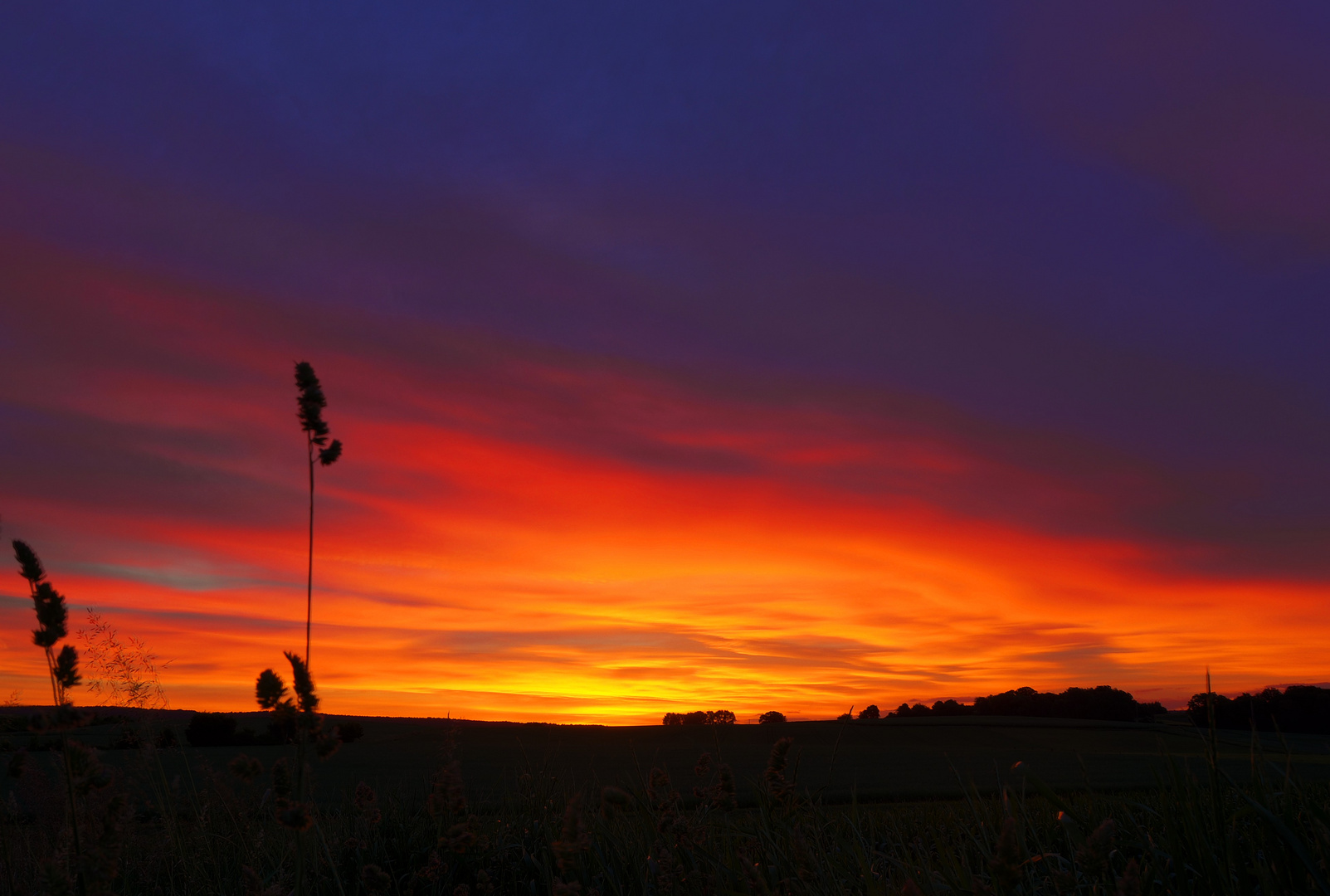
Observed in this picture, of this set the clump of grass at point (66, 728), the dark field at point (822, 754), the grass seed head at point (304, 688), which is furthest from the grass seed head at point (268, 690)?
the dark field at point (822, 754)

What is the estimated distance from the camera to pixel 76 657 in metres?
2.58

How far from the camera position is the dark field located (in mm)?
9555

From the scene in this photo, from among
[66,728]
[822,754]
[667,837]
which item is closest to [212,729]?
[822,754]

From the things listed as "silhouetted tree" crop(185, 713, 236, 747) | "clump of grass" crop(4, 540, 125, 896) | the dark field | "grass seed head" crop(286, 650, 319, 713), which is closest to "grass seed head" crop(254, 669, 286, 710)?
"grass seed head" crop(286, 650, 319, 713)

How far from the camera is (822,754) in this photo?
25.4 m

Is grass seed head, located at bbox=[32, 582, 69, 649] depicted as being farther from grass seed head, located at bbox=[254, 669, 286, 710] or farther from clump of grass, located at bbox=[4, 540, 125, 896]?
grass seed head, located at bbox=[254, 669, 286, 710]

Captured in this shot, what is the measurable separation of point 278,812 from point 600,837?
3.13m

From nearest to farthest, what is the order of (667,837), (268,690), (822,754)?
(268,690), (667,837), (822,754)

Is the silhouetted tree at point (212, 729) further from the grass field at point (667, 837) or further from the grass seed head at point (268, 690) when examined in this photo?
the grass seed head at point (268, 690)

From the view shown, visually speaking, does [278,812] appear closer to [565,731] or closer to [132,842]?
[132,842]

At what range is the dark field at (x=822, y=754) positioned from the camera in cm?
955

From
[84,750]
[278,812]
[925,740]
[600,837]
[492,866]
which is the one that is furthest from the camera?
[925,740]

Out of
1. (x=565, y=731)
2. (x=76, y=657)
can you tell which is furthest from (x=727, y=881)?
(x=565, y=731)

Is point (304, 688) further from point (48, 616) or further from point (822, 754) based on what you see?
point (822, 754)
